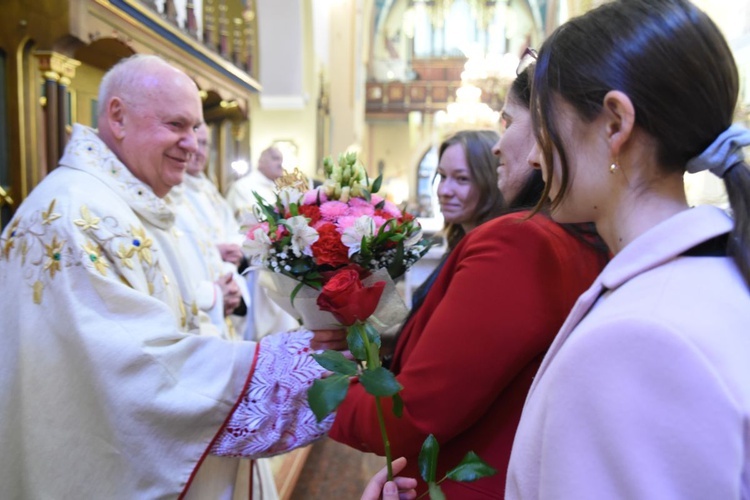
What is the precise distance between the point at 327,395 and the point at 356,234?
1.84ft

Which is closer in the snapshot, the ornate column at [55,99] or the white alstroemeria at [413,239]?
the white alstroemeria at [413,239]

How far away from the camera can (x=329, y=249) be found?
1207 mm

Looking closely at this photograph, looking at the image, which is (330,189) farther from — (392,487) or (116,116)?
(116,116)

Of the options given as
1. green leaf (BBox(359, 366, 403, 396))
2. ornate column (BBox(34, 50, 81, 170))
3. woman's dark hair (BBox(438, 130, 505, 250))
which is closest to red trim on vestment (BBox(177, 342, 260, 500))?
green leaf (BBox(359, 366, 403, 396))

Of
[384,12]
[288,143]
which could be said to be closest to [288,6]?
[288,143]

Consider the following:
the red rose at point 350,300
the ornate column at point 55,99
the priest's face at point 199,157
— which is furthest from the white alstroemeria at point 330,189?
the priest's face at point 199,157

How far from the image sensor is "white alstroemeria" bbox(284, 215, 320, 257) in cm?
121

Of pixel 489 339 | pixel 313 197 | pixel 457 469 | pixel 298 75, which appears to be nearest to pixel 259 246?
pixel 313 197

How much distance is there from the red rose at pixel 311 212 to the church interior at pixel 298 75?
24cm

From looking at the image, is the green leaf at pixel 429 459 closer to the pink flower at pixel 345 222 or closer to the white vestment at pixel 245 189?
the pink flower at pixel 345 222

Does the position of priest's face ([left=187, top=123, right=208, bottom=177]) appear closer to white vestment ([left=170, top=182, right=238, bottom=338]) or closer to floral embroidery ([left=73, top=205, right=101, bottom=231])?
white vestment ([left=170, top=182, right=238, bottom=338])

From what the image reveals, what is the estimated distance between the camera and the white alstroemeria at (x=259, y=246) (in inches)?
50.4

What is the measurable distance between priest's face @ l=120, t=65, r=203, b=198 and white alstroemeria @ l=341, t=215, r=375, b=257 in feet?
3.41

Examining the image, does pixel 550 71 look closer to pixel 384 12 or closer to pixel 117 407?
pixel 117 407
